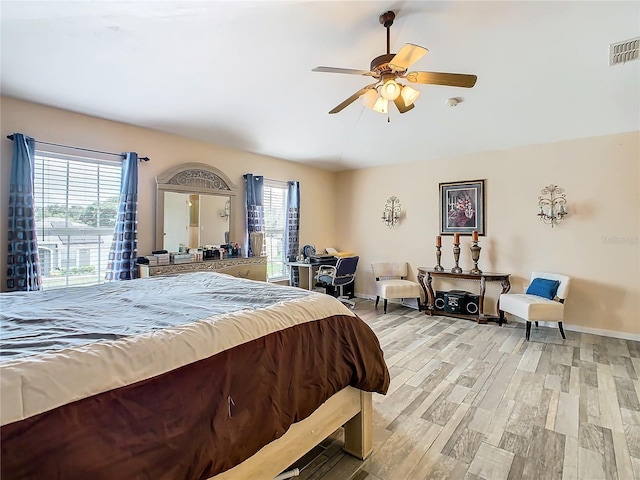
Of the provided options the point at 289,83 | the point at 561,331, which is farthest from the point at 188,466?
the point at 561,331

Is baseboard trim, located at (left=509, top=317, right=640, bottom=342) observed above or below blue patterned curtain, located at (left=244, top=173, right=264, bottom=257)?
below

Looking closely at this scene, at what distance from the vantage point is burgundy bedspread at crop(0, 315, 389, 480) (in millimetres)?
803

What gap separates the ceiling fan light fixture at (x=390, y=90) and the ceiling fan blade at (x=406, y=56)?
97 millimetres

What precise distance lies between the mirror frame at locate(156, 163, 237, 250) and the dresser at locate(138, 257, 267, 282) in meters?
0.42

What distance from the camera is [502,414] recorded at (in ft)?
7.40

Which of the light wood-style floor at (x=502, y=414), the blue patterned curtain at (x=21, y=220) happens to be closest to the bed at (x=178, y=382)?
the light wood-style floor at (x=502, y=414)

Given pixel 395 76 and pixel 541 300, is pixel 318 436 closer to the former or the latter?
pixel 395 76

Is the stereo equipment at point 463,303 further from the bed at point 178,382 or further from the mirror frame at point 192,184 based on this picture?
the mirror frame at point 192,184

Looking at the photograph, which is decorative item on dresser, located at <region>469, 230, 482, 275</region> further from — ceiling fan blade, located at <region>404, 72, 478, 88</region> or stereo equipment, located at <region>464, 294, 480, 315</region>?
ceiling fan blade, located at <region>404, 72, 478, 88</region>

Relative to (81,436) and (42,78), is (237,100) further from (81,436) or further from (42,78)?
(81,436)

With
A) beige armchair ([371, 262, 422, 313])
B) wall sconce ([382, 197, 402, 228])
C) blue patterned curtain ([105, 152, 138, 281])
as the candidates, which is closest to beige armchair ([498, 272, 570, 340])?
beige armchair ([371, 262, 422, 313])

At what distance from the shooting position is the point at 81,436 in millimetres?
847

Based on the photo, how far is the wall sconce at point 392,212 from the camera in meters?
5.68

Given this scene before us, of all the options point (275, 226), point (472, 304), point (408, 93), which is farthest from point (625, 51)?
point (275, 226)
